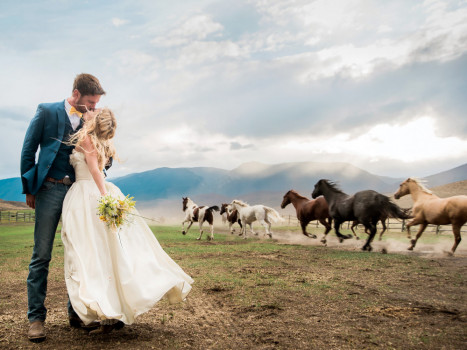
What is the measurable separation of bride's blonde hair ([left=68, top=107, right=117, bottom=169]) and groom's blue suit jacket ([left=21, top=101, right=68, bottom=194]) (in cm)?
21

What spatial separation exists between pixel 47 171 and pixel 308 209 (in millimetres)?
13348

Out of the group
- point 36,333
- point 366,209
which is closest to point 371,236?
point 366,209

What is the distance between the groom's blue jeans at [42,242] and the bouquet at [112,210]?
0.57 metres

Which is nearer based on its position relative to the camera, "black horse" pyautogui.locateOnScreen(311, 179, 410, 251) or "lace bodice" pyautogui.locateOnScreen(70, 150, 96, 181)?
"lace bodice" pyautogui.locateOnScreen(70, 150, 96, 181)

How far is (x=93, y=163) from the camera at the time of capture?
3.53m

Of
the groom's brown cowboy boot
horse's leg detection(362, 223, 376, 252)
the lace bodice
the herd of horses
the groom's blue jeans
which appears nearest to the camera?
the groom's brown cowboy boot

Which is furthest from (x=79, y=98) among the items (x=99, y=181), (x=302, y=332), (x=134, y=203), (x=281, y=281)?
(x=281, y=281)

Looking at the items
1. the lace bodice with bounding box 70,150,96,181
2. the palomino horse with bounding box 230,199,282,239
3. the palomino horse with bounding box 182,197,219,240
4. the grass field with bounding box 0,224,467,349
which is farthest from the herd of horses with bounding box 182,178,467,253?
the lace bodice with bounding box 70,150,96,181

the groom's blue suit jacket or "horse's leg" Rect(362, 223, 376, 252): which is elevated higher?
the groom's blue suit jacket

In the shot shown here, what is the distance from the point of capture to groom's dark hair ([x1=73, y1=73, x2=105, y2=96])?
3.63 metres

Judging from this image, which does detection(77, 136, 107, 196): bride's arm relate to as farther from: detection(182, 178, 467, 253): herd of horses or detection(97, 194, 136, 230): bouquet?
detection(182, 178, 467, 253): herd of horses

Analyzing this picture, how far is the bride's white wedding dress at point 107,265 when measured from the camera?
3.18 meters

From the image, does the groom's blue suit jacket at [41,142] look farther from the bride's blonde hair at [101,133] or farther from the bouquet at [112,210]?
the bouquet at [112,210]

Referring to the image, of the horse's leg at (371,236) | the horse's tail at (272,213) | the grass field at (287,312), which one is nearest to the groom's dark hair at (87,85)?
the grass field at (287,312)
